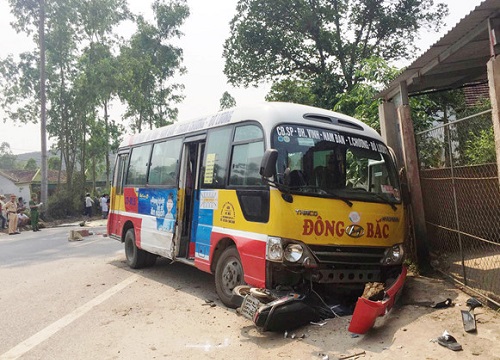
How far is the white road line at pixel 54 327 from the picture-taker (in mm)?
4025

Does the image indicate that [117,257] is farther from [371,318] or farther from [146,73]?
[146,73]

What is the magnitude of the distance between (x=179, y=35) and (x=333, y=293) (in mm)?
32225

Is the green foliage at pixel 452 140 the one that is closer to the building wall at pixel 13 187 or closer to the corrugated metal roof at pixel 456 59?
the corrugated metal roof at pixel 456 59

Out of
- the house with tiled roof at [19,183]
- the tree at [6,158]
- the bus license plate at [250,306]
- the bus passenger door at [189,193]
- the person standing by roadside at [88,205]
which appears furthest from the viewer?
the tree at [6,158]

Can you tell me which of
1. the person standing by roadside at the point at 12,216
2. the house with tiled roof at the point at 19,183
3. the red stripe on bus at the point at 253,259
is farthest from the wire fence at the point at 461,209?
the house with tiled roof at the point at 19,183

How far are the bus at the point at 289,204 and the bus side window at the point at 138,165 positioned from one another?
189cm

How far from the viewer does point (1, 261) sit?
32.6 feet

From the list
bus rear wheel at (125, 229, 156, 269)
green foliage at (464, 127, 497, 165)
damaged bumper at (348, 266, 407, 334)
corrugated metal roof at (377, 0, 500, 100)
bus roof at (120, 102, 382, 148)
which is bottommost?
damaged bumper at (348, 266, 407, 334)

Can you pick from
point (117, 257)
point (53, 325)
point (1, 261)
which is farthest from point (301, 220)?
point (1, 261)

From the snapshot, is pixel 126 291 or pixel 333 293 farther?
pixel 126 291

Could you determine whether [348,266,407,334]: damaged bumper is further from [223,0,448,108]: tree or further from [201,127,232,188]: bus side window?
[223,0,448,108]: tree

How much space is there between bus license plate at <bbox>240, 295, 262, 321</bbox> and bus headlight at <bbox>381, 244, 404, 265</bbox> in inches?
67.6

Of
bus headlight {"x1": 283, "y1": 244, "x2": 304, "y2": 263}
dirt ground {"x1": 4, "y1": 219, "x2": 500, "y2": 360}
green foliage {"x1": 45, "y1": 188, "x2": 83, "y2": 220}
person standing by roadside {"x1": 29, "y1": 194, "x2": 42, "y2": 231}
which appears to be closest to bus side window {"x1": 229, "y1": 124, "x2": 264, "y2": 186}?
bus headlight {"x1": 283, "y1": 244, "x2": 304, "y2": 263}

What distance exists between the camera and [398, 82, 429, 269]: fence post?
638 centimetres
